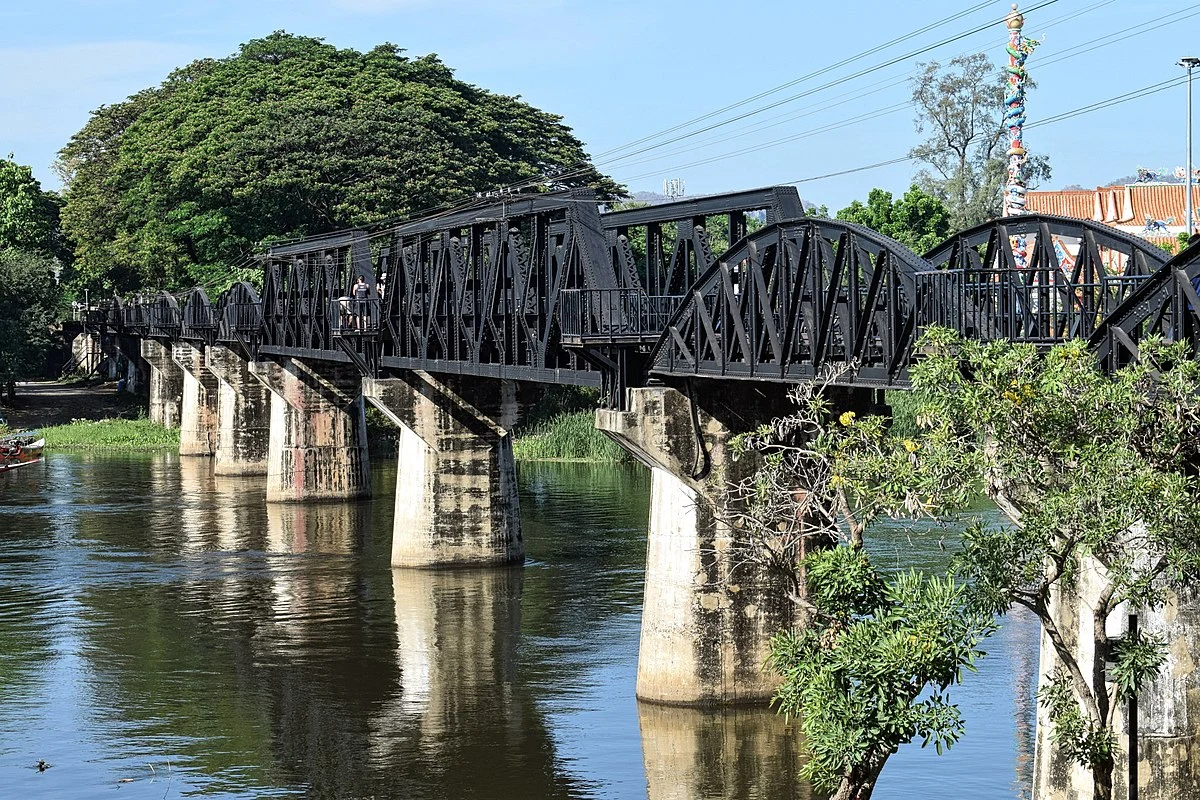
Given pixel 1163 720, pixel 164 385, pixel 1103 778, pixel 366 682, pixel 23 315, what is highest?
pixel 23 315

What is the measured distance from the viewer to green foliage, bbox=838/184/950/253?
8181cm

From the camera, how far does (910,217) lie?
82.6 metres

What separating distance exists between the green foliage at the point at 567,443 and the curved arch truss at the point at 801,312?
50062 mm

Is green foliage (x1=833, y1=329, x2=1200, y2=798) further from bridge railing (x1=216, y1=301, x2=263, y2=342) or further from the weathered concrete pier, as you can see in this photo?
bridge railing (x1=216, y1=301, x2=263, y2=342)

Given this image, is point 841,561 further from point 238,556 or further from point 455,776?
point 238,556

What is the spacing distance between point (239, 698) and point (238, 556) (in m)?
20.4

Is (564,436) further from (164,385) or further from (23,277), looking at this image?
(23,277)

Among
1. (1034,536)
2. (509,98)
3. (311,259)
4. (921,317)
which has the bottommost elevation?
(1034,536)

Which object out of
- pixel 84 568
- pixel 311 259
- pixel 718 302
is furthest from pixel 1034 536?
pixel 311 259

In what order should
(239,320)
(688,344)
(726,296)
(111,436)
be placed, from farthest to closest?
1. (111,436)
2. (239,320)
3. (688,344)
4. (726,296)

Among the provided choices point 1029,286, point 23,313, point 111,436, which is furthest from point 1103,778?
point 23,313

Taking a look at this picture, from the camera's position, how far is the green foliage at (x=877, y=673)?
1808cm

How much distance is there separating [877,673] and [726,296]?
10414mm

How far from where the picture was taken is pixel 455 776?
27.9 meters
